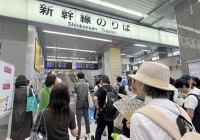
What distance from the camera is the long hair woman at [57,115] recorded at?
5.15ft

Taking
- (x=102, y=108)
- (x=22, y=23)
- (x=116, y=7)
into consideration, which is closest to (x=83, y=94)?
→ (x=102, y=108)

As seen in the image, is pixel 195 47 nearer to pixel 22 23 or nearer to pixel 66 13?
pixel 66 13

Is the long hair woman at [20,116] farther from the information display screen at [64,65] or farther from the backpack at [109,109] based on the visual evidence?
the information display screen at [64,65]

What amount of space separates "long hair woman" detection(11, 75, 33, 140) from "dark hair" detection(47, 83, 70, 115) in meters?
1.12

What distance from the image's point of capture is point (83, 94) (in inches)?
152

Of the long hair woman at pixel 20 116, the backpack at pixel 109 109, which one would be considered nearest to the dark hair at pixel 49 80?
the long hair woman at pixel 20 116

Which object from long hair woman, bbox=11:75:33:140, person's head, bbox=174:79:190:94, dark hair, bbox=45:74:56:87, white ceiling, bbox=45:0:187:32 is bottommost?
long hair woman, bbox=11:75:33:140

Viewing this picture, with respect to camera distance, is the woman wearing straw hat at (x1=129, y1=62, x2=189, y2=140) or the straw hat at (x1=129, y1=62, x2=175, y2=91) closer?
the woman wearing straw hat at (x1=129, y1=62, x2=189, y2=140)

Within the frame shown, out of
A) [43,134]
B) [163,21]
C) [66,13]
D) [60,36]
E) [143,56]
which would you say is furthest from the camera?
[143,56]

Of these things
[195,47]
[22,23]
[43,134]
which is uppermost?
[22,23]

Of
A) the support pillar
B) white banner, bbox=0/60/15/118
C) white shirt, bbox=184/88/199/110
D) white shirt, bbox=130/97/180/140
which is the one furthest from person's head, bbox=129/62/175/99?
the support pillar

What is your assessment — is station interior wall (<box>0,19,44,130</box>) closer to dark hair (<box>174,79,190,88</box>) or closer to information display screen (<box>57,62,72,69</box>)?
dark hair (<box>174,79,190,88</box>)

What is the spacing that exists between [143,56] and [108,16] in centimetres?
851

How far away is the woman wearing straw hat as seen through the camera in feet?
2.65
